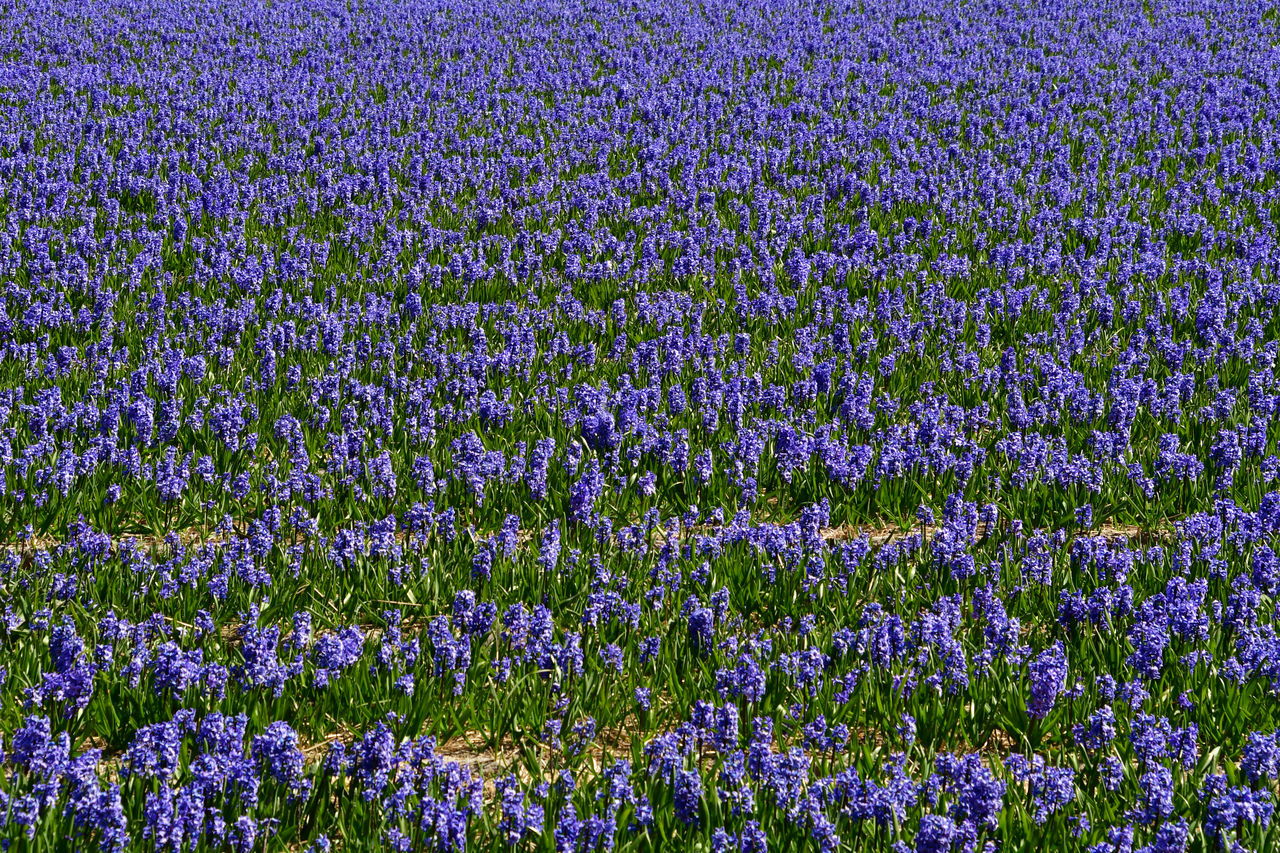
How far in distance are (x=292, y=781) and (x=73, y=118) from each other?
1370 cm

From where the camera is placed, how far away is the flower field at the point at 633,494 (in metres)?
3.54

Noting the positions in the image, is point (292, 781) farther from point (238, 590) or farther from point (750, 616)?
point (750, 616)

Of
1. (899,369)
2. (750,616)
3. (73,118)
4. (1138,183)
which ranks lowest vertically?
(750,616)

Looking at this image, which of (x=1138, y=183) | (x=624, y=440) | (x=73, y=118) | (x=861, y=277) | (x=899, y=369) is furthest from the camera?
(x=73, y=118)

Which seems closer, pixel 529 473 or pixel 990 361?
pixel 529 473

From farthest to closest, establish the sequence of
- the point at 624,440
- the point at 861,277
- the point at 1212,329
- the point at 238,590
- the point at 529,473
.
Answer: the point at 861,277, the point at 1212,329, the point at 624,440, the point at 529,473, the point at 238,590

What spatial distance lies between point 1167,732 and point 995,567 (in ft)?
4.27

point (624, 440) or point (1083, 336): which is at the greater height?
point (1083, 336)

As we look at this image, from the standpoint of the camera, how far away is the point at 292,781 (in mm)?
3520

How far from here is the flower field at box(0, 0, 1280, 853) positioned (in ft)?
11.6

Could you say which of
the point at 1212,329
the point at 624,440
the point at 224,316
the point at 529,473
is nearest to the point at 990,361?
the point at 1212,329

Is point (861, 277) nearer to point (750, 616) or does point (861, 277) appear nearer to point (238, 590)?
point (750, 616)

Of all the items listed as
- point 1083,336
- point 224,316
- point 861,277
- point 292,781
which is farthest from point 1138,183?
point 292,781

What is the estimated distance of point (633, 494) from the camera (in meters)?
6.05
